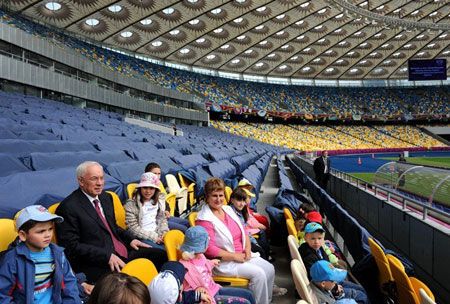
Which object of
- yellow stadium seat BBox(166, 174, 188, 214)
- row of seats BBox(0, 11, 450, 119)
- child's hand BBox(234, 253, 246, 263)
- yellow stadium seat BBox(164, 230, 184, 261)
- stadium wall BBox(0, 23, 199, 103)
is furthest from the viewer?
row of seats BBox(0, 11, 450, 119)

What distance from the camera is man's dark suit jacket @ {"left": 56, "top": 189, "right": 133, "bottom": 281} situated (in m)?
3.66

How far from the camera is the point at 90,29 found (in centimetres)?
4575

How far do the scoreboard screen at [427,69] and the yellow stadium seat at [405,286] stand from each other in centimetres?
3919

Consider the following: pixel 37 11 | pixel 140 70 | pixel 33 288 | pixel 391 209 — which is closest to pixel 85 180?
pixel 33 288

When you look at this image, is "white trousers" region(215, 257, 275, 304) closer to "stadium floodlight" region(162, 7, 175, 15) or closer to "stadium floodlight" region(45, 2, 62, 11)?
"stadium floodlight" region(45, 2, 62, 11)

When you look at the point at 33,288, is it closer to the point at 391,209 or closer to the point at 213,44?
the point at 391,209

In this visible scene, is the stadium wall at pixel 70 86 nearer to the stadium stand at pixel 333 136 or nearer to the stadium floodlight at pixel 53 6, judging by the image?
the stadium floodlight at pixel 53 6

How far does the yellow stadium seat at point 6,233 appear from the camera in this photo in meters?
3.07

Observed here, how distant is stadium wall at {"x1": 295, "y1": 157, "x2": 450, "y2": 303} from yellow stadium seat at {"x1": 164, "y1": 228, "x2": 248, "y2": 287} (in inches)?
103

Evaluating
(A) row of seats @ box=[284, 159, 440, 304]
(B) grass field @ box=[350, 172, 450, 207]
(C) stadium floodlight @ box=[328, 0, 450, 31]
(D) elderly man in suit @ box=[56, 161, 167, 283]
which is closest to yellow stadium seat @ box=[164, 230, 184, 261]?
(D) elderly man in suit @ box=[56, 161, 167, 283]

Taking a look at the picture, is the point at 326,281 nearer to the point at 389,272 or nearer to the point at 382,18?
the point at 389,272

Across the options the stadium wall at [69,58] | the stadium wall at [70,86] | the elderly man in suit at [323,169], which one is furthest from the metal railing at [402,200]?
the stadium wall at [69,58]

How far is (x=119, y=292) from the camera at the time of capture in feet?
5.73

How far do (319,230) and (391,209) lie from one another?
12.0 ft
